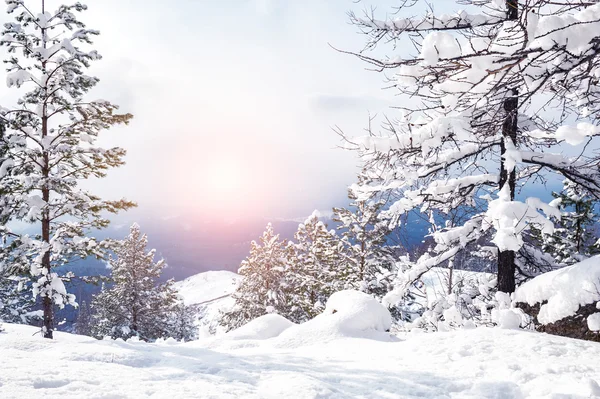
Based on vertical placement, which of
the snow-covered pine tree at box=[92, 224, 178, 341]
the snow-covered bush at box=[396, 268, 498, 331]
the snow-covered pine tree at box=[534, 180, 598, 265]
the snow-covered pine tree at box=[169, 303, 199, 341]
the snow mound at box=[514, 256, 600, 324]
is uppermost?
the snow-covered pine tree at box=[534, 180, 598, 265]

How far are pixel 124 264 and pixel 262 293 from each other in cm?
1058

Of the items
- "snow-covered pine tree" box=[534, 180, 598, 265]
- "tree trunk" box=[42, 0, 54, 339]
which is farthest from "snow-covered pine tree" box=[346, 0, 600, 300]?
"snow-covered pine tree" box=[534, 180, 598, 265]

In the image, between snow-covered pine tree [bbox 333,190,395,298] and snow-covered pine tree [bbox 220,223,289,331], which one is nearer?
snow-covered pine tree [bbox 333,190,395,298]

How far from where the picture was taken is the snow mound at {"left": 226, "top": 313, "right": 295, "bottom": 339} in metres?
11.8

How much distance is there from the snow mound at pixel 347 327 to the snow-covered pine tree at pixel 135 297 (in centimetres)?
1996

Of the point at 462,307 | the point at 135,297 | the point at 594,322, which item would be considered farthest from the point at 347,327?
the point at 135,297

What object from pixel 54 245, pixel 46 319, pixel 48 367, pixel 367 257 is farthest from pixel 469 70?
pixel 367 257

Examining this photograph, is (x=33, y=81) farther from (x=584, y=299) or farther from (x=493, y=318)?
(x=584, y=299)

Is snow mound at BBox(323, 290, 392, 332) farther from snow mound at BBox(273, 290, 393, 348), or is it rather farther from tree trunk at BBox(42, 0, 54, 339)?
tree trunk at BBox(42, 0, 54, 339)

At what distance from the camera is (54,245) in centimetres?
1186

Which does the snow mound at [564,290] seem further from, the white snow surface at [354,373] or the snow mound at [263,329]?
the snow mound at [263,329]

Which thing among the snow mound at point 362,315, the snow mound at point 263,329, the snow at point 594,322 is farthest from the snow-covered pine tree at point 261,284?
the snow at point 594,322

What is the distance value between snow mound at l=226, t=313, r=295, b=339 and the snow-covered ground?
4.63 meters

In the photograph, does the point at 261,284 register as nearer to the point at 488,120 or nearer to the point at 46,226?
the point at 46,226
